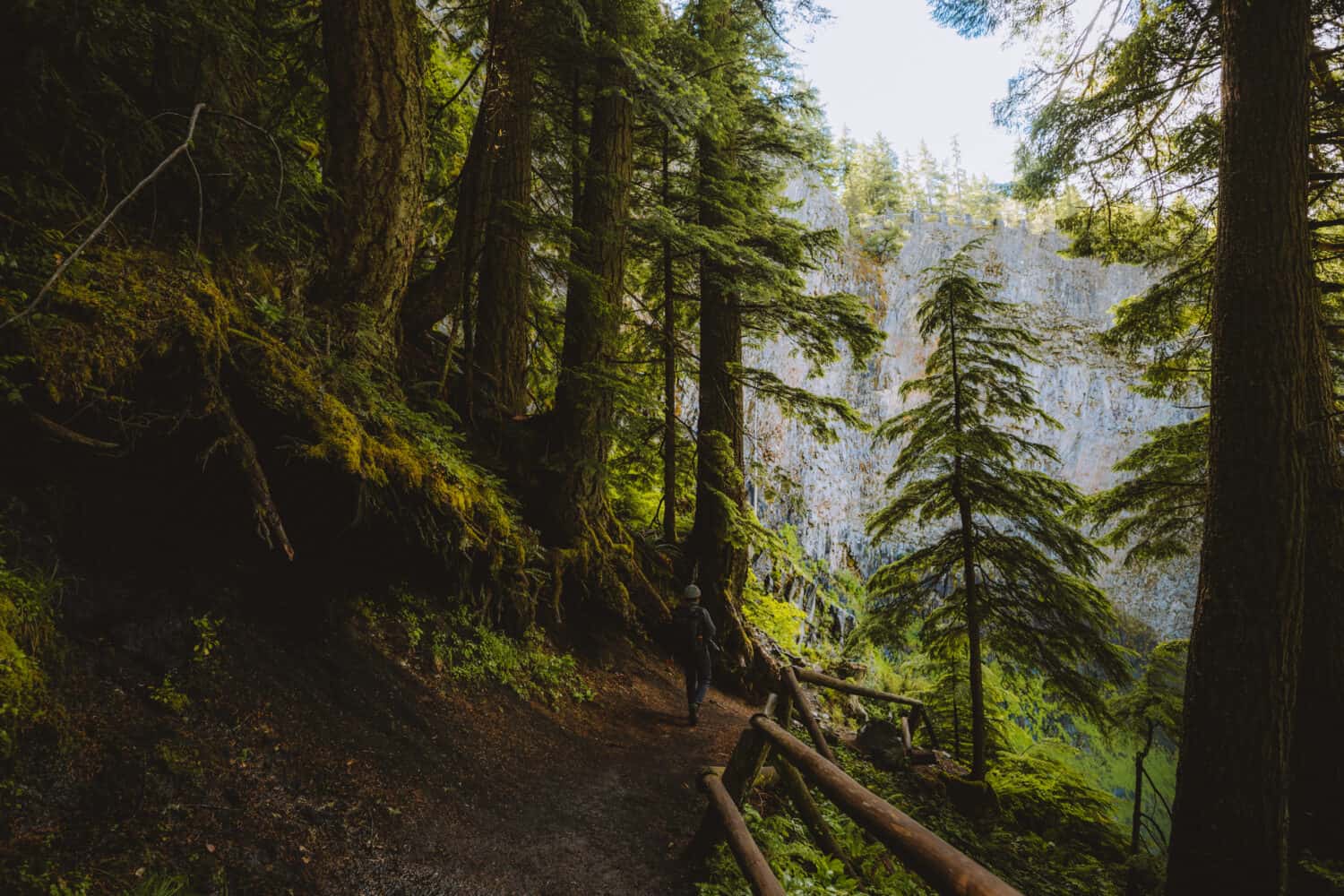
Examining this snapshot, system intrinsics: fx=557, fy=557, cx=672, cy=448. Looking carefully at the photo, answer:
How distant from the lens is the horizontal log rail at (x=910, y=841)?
127 cm

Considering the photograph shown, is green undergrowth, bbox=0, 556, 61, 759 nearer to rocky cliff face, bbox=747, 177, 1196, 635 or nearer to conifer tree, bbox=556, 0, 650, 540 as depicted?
conifer tree, bbox=556, 0, 650, 540

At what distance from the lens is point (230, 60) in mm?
3049

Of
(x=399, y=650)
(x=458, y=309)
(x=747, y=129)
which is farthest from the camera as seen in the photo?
(x=747, y=129)

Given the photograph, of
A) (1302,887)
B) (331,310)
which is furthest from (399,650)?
(1302,887)

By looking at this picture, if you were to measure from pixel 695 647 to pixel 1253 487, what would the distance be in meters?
4.66

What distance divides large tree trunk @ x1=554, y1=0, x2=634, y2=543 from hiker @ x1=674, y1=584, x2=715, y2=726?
4.94ft

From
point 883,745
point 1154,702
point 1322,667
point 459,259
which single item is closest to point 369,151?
point 459,259

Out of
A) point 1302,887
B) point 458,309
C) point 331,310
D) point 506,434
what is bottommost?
point 1302,887

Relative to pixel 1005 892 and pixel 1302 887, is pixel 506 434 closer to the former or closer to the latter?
pixel 1005 892

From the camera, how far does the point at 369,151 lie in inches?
157

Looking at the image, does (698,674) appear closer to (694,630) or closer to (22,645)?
(694,630)

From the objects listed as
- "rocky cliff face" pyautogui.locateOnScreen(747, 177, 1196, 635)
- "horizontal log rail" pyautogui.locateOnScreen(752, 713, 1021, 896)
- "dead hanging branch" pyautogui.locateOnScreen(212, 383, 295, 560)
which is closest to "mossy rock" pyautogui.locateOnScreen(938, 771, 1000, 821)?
"horizontal log rail" pyautogui.locateOnScreen(752, 713, 1021, 896)

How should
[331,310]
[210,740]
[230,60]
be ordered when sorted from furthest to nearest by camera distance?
[331,310] → [230,60] → [210,740]

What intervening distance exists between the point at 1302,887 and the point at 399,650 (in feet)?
22.3
